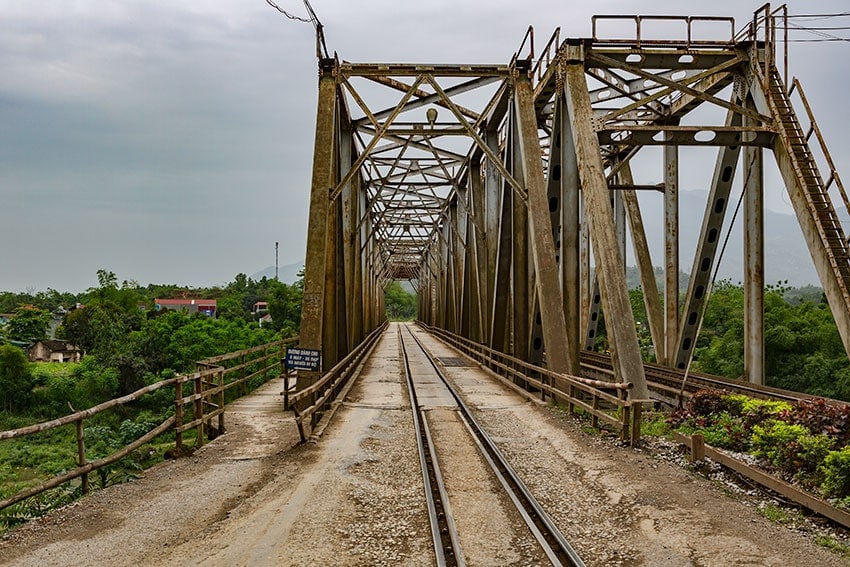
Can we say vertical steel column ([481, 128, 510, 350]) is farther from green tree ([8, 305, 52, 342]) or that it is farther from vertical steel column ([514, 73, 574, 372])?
green tree ([8, 305, 52, 342])

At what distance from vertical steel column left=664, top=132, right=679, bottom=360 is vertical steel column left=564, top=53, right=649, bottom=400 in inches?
240

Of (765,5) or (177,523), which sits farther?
(765,5)

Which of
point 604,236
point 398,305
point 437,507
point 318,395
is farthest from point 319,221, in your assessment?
point 398,305

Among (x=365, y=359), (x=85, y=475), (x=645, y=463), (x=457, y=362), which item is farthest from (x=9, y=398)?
(x=645, y=463)

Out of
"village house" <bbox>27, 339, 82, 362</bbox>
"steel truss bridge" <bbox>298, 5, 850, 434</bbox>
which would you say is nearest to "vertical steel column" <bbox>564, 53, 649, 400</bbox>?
"steel truss bridge" <bbox>298, 5, 850, 434</bbox>

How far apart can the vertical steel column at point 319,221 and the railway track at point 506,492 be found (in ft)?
9.78

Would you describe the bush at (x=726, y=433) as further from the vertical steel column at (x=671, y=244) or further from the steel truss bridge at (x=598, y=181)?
the vertical steel column at (x=671, y=244)

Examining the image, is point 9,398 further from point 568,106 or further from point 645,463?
point 645,463

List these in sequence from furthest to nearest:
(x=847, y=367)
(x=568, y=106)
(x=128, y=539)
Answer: (x=847, y=367) < (x=568, y=106) < (x=128, y=539)

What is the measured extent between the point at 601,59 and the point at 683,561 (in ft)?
34.2

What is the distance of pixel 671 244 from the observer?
1823 centimetres

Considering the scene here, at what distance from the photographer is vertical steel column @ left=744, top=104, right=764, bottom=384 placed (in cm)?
1380

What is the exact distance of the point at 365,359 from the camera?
24.9 meters

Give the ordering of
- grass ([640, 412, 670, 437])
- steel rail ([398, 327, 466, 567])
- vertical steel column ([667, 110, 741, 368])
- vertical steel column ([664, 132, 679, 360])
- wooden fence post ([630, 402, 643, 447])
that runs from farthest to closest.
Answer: vertical steel column ([664, 132, 679, 360])
vertical steel column ([667, 110, 741, 368])
grass ([640, 412, 670, 437])
wooden fence post ([630, 402, 643, 447])
steel rail ([398, 327, 466, 567])
